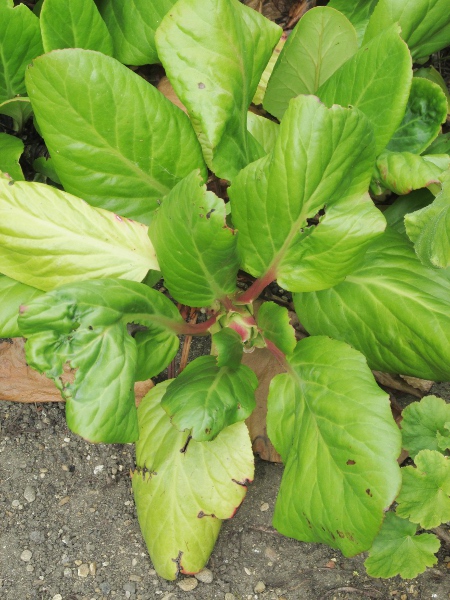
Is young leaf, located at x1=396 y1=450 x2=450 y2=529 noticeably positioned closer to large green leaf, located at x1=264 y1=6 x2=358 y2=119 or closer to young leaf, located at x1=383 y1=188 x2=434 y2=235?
young leaf, located at x1=383 y1=188 x2=434 y2=235

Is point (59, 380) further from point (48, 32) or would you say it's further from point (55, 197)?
point (48, 32)

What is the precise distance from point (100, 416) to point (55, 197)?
41 cm

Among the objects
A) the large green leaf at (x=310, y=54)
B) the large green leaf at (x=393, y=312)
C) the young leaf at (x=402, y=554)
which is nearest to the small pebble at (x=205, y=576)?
the young leaf at (x=402, y=554)

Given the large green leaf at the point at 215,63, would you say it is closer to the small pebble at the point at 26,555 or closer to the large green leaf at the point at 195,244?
the large green leaf at the point at 195,244

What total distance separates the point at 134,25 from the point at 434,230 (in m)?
0.74

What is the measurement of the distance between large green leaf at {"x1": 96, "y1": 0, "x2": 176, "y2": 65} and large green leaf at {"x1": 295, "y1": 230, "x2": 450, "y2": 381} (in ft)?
1.99

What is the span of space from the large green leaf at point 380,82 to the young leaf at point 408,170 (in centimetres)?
4

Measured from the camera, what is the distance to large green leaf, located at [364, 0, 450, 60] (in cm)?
119

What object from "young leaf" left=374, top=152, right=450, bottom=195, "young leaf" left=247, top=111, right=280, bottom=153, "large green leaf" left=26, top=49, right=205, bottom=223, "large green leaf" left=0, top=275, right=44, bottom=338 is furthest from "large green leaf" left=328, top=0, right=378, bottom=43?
"large green leaf" left=0, top=275, right=44, bottom=338

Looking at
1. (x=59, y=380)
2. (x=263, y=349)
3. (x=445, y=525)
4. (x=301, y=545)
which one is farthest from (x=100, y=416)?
(x=445, y=525)

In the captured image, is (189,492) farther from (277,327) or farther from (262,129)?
(262,129)

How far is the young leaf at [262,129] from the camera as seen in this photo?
4.48 feet

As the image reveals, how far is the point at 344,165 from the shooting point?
100 cm

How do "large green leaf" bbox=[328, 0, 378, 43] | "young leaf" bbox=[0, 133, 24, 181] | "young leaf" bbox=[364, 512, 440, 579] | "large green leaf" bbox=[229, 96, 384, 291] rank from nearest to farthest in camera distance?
"large green leaf" bbox=[229, 96, 384, 291]
"young leaf" bbox=[364, 512, 440, 579]
"young leaf" bbox=[0, 133, 24, 181]
"large green leaf" bbox=[328, 0, 378, 43]
